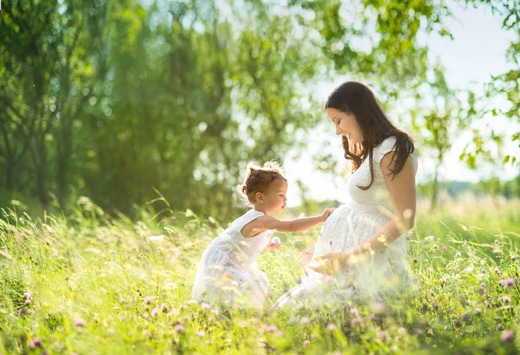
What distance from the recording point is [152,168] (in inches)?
611

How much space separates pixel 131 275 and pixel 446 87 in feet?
39.1

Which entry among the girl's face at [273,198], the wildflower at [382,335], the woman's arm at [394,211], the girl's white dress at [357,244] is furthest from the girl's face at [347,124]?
the wildflower at [382,335]

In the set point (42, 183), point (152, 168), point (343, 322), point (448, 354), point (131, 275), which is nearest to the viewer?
point (448, 354)

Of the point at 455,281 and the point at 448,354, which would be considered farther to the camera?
the point at 455,281

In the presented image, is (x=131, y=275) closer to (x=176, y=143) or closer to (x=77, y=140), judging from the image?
(x=77, y=140)

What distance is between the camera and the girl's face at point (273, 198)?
15.0 ft

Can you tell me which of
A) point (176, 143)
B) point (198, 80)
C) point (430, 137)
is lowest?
point (430, 137)

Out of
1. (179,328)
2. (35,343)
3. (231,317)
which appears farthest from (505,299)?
(35,343)

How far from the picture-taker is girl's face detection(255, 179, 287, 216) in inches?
180

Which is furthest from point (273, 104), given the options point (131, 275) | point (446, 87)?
point (131, 275)

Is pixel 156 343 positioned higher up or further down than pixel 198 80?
further down

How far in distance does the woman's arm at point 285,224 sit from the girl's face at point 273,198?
6.9 inches

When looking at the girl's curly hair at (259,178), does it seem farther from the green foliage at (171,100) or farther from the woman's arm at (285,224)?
the green foliage at (171,100)

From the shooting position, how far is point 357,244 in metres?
3.96
